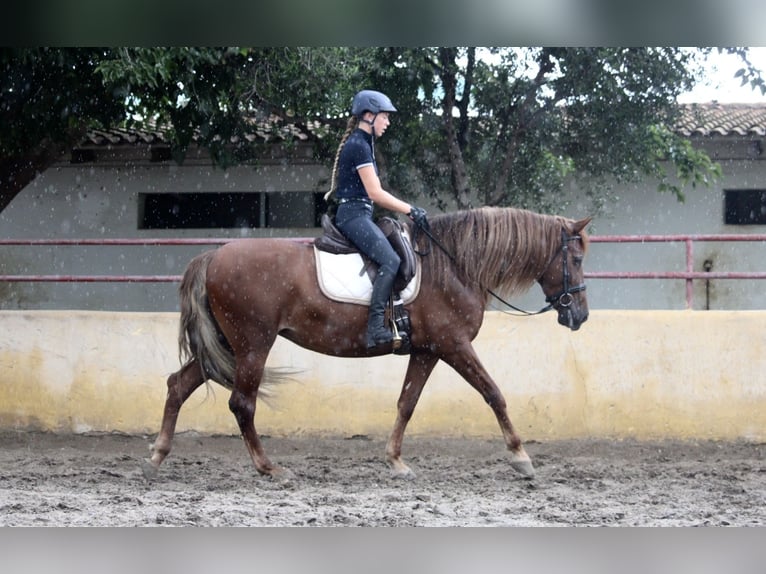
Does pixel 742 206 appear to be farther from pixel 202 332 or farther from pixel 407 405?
pixel 202 332

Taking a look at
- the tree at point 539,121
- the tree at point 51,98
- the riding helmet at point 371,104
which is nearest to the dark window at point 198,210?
the tree at point 539,121

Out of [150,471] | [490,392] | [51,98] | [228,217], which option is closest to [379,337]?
[490,392]

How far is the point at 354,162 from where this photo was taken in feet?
20.9

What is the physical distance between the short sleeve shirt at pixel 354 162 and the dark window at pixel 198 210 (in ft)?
23.4

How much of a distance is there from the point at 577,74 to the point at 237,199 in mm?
4501

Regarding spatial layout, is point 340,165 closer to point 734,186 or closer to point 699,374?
point 699,374

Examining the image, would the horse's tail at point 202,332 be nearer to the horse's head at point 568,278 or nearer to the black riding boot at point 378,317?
the black riding boot at point 378,317

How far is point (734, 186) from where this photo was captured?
44.2 ft

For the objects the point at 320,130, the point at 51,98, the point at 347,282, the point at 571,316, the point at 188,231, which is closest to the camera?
the point at 347,282

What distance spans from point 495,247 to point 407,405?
110 cm

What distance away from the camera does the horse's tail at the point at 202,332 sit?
652 cm

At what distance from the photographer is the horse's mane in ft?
21.6

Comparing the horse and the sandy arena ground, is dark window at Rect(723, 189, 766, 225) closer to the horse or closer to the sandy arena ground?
the sandy arena ground
